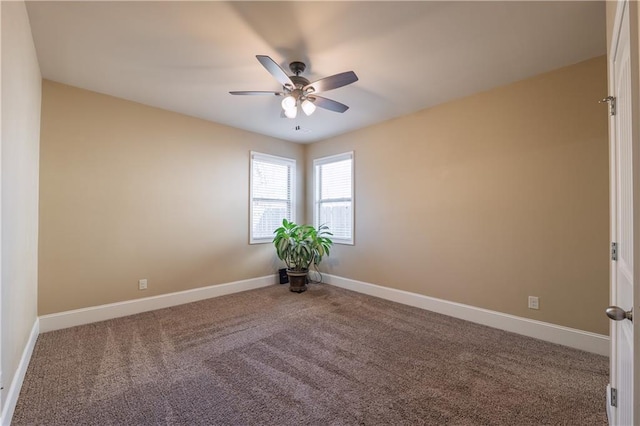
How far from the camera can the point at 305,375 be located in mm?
2057

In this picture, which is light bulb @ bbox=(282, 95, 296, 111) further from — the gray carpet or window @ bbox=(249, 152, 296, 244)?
the gray carpet

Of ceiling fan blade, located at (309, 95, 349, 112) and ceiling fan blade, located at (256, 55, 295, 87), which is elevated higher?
ceiling fan blade, located at (256, 55, 295, 87)

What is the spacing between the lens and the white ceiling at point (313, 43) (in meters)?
1.89

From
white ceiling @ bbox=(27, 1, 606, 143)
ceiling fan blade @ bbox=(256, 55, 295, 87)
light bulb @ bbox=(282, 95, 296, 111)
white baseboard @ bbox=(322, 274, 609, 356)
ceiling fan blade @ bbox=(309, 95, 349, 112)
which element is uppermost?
white ceiling @ bbox=(27, 1, 606, 143)

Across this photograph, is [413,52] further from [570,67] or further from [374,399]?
[374,399]

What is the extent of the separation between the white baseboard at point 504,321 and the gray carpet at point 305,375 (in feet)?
0.38

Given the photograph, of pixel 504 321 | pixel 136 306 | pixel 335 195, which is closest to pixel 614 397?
pixel 504 321

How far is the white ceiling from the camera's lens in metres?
1.89

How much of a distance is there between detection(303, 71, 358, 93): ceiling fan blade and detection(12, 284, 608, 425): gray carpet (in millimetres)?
2315

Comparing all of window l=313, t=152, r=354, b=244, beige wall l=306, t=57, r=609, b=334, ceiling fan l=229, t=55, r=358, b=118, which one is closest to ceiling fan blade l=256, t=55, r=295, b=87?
ceiling fan l=229, t=55, r=358, b=118

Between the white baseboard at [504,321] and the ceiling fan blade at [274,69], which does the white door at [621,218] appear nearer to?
the white baseboard at [504,321]

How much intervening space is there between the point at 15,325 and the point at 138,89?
2456 mm

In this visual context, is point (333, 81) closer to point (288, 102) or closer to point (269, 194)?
point (288, 102)

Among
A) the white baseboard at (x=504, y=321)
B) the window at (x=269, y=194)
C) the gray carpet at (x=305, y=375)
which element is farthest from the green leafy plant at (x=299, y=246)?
the gray carpet at (x=305, y=375)
